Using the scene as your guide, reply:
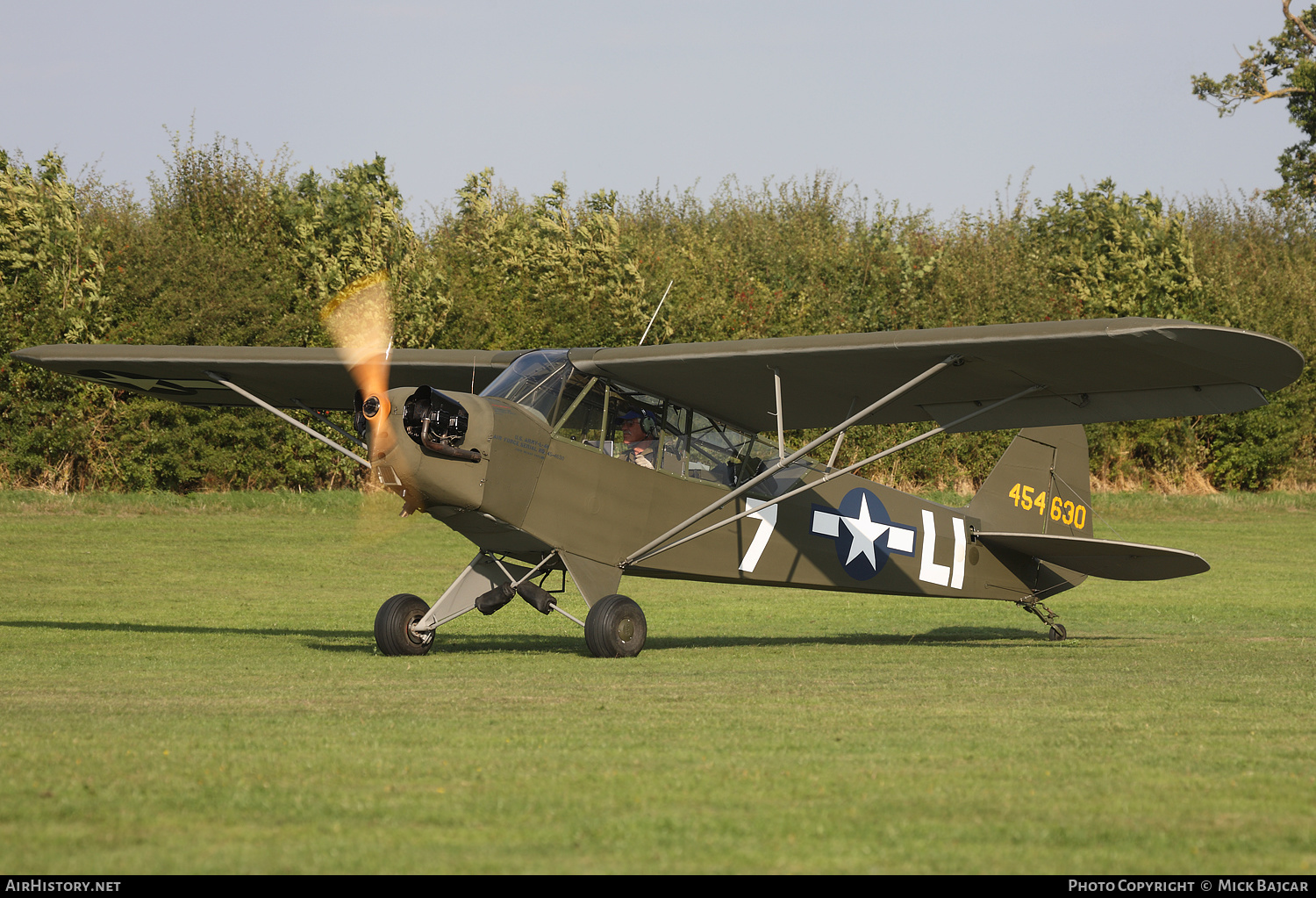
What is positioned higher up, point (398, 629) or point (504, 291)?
point (504, 291)

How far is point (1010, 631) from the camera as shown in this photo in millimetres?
16469

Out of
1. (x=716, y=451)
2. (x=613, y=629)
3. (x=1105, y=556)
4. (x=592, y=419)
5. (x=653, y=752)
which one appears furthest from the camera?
(x=1105, y=556)

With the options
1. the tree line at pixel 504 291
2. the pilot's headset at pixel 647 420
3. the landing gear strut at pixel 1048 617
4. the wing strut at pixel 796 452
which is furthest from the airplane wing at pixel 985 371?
the tree line at pixel 504 291

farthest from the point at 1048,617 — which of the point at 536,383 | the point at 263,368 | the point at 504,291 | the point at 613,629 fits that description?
the point at 504,291

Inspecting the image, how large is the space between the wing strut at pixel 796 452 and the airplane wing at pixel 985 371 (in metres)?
0.13

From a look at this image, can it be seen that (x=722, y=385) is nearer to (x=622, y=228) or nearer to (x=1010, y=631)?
(x=1010, y=631)

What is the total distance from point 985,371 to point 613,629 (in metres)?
3.84

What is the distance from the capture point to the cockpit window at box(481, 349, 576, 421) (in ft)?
36.2

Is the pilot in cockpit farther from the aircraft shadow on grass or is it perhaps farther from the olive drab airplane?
the aircraft shadow on grass

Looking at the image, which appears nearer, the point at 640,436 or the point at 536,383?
the point at 536,383

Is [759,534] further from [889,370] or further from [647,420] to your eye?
[889,370]

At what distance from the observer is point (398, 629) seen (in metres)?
11.2

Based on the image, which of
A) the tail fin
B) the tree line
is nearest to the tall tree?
the tree line

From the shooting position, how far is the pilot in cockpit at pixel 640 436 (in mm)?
11664
